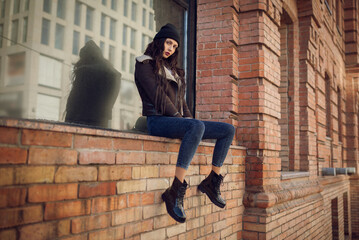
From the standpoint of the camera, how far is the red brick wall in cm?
171

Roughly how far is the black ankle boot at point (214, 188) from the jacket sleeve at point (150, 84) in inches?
27.0

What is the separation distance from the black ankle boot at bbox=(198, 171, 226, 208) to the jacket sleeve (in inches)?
27.0

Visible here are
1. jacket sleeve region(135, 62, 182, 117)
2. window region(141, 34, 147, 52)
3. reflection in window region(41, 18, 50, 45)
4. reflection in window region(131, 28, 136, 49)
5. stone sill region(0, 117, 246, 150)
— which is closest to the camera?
stone sill region(0, 117, 246, 150)

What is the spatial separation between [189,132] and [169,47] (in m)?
0.73

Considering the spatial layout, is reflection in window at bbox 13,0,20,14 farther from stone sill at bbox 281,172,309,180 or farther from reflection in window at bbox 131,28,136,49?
stone sill at bbox 281,172,309,180

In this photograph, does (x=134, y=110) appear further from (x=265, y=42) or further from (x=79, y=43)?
(x=265, y=42)

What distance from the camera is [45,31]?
95.2 inches

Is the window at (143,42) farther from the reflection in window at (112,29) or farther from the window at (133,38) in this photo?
the reflection in window at (112,29)

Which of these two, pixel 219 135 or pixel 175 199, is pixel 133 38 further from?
pixel 175 199

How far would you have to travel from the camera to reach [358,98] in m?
12.8

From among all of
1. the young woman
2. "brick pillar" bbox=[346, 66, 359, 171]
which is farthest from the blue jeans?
"brick pillar" bbox=[346, 66, 359, 171]

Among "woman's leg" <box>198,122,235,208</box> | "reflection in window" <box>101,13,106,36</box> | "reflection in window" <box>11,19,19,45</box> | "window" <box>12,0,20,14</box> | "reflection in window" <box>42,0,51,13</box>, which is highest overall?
"reflection in window" <box>101,13,106,36</box>

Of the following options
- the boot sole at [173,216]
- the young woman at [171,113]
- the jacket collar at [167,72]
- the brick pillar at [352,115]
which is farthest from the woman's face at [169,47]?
the brick pillar at [352,115]

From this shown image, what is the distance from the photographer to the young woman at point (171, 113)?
2.58m
